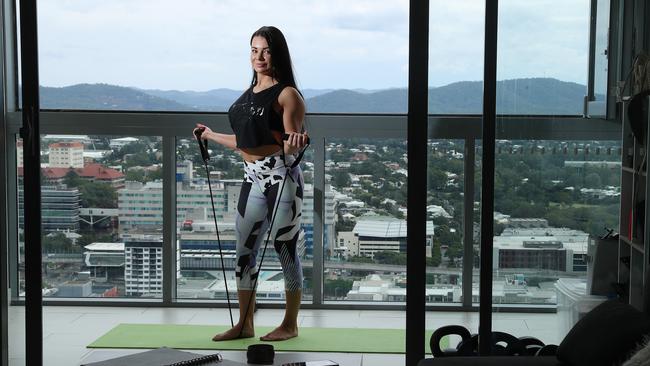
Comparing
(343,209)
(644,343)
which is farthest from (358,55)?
(644,343)

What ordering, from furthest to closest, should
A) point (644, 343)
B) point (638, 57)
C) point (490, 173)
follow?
1. point (490, 173)
2. point (638, 57)
3. point (644, 343)

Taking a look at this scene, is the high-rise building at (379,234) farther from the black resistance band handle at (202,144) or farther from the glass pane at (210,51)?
the black resistance band handle at (202,144)

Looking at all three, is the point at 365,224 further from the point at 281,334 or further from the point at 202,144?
the point at 202,144


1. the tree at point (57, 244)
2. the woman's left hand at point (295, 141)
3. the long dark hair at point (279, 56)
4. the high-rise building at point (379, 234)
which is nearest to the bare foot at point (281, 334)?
the high-rise building at point (379, 234)

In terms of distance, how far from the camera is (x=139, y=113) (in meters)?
5.52

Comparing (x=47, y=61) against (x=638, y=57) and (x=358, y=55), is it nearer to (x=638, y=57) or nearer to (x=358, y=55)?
(x=358, y=55)

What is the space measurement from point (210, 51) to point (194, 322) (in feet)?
5.75

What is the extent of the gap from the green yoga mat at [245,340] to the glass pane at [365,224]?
1.91 feet

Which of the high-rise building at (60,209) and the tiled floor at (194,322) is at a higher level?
the high-rise building at (60,209)

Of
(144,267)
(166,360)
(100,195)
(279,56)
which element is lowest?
(144,267)

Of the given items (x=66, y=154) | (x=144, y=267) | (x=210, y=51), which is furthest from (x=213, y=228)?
(x=210, y=51)

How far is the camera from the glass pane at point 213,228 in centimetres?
552

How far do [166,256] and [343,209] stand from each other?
123 cm

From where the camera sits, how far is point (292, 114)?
483cm
